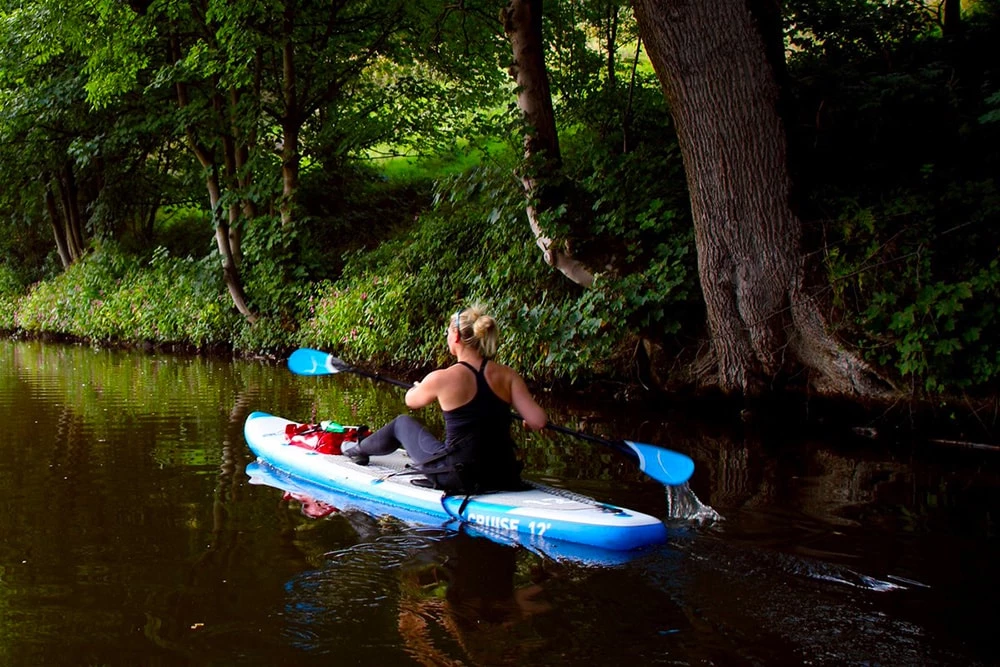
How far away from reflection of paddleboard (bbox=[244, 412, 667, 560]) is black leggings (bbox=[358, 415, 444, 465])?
0.48 feet

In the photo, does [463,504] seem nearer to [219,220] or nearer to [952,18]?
[952,18]

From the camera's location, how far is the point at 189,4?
571 inches

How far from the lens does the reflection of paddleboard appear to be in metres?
4.96

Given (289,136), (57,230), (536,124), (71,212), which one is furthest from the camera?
(57,230)

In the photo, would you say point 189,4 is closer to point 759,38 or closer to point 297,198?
point 297,198

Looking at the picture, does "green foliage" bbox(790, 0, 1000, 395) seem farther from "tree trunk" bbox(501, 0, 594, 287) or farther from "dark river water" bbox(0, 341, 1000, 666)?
"tree trunk" bbox(501, 0, 594, 287)

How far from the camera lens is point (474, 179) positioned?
1149cm

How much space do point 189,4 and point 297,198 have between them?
11.4 ft

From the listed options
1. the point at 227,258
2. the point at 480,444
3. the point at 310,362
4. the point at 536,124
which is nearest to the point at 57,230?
the point at 227,258

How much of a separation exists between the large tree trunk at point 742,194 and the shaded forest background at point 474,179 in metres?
0.21

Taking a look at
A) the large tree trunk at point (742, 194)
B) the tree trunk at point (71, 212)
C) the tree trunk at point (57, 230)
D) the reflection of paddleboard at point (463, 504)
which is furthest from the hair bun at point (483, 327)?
the tree trunk at point (57, 230)

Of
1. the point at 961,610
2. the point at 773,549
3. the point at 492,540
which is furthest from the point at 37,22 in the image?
the point at 961,610

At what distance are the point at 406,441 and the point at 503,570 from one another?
72.3 inches

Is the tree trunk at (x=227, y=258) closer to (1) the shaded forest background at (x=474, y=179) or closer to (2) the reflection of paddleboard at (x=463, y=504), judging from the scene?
(1) the shaded forest background at (x=474, y=179)
